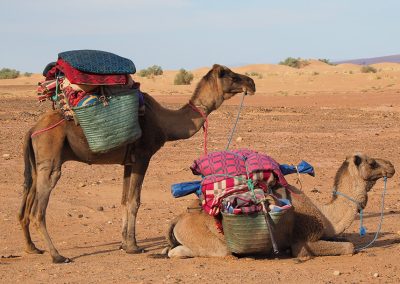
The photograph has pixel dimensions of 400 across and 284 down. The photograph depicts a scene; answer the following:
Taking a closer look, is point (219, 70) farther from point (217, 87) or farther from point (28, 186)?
point (28, 186)

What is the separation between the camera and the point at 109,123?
8.73m

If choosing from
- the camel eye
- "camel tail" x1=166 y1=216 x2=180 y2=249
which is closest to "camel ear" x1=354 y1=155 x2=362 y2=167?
the camel eye

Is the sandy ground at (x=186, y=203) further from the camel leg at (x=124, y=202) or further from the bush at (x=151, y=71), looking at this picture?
the bush at (x=151, y=71)

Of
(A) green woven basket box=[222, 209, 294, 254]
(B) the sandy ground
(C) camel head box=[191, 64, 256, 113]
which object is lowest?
(B) the sandy ground

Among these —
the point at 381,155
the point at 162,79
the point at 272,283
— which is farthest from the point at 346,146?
the point at 162,79

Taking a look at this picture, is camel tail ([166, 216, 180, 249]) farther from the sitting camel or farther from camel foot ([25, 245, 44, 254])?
camel foot ([25, 245, 44, 254])

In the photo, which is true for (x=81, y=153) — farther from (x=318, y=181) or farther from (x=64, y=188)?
(x=318, y=181)

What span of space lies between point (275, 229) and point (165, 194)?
5.29m

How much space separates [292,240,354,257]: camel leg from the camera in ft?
26.6

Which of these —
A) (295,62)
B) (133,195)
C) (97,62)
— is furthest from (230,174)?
(295,62)

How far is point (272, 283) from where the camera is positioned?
714 cm

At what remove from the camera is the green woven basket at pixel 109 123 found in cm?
870

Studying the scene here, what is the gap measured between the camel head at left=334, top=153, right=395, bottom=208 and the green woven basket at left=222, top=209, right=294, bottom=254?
2.70 ft

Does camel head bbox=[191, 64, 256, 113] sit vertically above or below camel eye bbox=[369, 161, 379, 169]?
above
